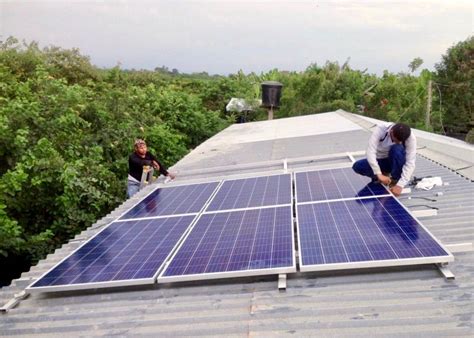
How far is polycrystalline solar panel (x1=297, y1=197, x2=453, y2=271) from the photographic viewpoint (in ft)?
13.2

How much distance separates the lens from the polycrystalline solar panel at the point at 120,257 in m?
4.27

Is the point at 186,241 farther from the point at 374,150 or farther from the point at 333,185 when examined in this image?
the point at 374,150

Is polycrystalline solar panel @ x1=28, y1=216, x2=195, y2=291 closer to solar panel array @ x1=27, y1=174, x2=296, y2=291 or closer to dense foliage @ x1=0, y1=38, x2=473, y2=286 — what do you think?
solar panel array @ x1=27, y1=174, x2=296, y2=291

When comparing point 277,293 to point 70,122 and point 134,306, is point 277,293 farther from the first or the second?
point 70,122

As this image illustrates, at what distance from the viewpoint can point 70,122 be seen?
1098 cm

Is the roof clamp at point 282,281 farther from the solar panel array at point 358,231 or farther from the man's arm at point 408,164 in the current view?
the man's arm at point 408,164

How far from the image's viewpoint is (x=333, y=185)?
667 cm

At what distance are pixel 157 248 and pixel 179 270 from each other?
0.75 meters

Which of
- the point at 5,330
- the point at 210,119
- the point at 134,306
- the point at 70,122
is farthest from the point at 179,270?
the point at 210,119

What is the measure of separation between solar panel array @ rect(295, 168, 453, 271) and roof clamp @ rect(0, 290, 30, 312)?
3033mm

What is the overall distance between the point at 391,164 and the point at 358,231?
2316 millimetres

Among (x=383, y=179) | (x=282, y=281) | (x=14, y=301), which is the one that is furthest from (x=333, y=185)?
(x=14, y=301)

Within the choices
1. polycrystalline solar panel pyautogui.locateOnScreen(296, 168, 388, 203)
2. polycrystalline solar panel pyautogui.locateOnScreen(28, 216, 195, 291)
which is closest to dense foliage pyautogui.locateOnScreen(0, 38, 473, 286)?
polycrystalline solar panel pyautogui.locateOnScreen(28, 216, 195, 291)

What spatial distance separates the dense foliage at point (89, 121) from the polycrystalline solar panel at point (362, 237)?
5221 mm
